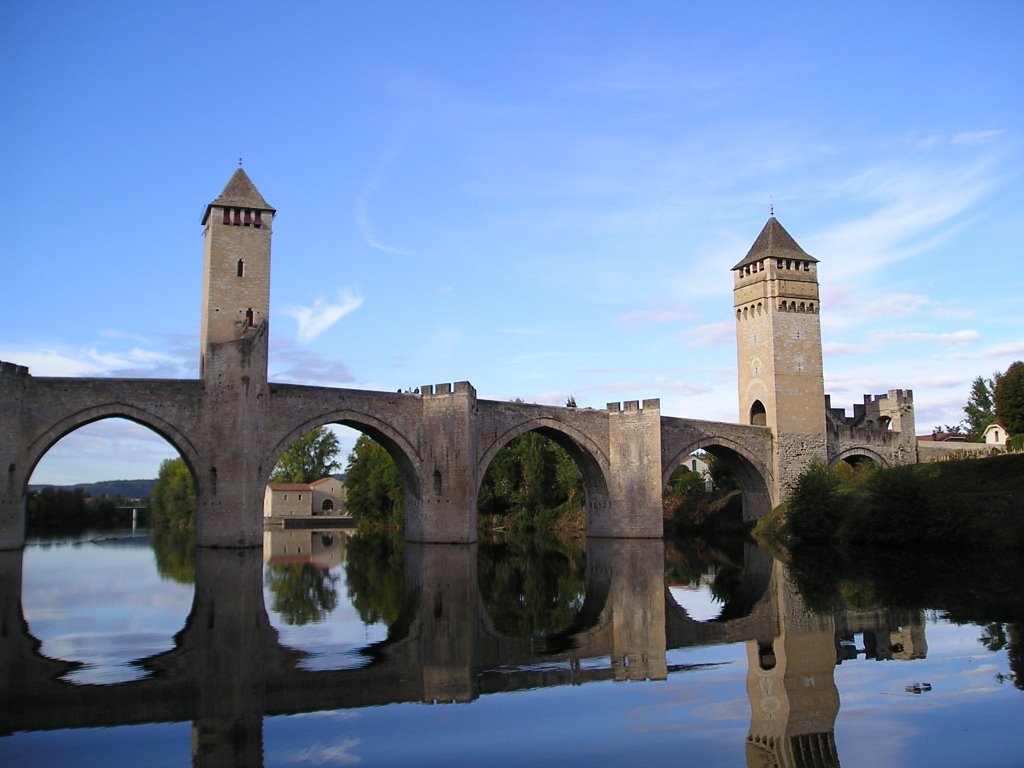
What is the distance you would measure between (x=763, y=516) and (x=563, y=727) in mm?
32243

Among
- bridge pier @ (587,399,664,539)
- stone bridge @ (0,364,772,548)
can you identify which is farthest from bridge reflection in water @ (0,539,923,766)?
bridge pier @ (587,399,664,539)

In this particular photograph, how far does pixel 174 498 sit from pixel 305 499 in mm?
9253

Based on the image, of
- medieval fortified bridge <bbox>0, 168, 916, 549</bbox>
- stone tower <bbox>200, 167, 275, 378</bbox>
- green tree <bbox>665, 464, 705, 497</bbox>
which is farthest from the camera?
green tree <bbox>665, 464, 705, 497</bbox>

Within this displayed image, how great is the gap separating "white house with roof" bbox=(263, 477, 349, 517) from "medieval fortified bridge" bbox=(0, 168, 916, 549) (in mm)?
31264

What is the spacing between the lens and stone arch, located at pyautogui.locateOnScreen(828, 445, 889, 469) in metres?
41.7

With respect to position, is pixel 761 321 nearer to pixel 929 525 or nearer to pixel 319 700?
pixel 929 525

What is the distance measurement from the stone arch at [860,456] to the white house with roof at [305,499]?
32.9 metres

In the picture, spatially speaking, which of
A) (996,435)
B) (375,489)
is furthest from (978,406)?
(375,489)

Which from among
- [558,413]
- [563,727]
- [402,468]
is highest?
[558,413]

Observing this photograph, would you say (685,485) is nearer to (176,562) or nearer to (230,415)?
(230,415)

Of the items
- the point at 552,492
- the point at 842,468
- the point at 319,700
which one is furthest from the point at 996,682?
the point at 552,492

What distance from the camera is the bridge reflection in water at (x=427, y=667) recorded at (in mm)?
7625

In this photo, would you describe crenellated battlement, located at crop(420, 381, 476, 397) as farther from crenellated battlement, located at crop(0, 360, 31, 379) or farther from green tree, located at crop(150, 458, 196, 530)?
green tree, located at crop(150, 458, 196, 530)

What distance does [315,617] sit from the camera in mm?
13859
